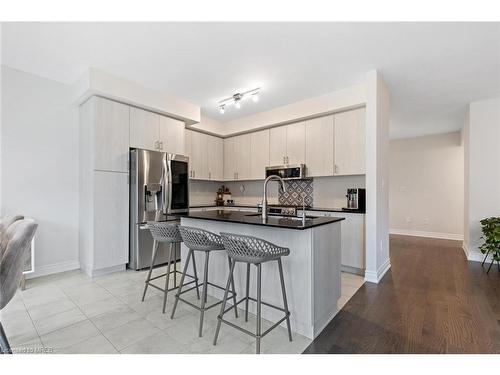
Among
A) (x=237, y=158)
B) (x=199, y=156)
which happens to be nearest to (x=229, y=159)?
(x=237, y=158)

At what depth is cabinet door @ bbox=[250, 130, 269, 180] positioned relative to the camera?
4.82 meters

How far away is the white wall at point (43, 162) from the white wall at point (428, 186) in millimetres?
7193

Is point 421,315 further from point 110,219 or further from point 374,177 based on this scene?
point 110,219

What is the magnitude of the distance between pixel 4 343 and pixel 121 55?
9.03ft

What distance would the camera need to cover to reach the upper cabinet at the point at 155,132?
359 cm

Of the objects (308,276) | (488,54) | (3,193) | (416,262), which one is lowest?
(416,262)

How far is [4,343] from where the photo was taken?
5.20 feet

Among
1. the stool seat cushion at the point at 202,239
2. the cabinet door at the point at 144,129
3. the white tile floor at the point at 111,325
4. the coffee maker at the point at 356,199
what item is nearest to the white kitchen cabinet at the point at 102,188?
the cabinet door at the point at 144,129

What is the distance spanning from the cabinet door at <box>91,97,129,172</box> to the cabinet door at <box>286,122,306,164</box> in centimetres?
264

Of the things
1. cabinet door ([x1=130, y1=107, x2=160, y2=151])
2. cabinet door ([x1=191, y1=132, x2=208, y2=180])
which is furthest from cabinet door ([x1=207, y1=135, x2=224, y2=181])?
cabinet door ([x1=130, y1=107, x2=160, y2=151])

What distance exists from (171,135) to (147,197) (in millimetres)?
1135

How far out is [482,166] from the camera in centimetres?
404
